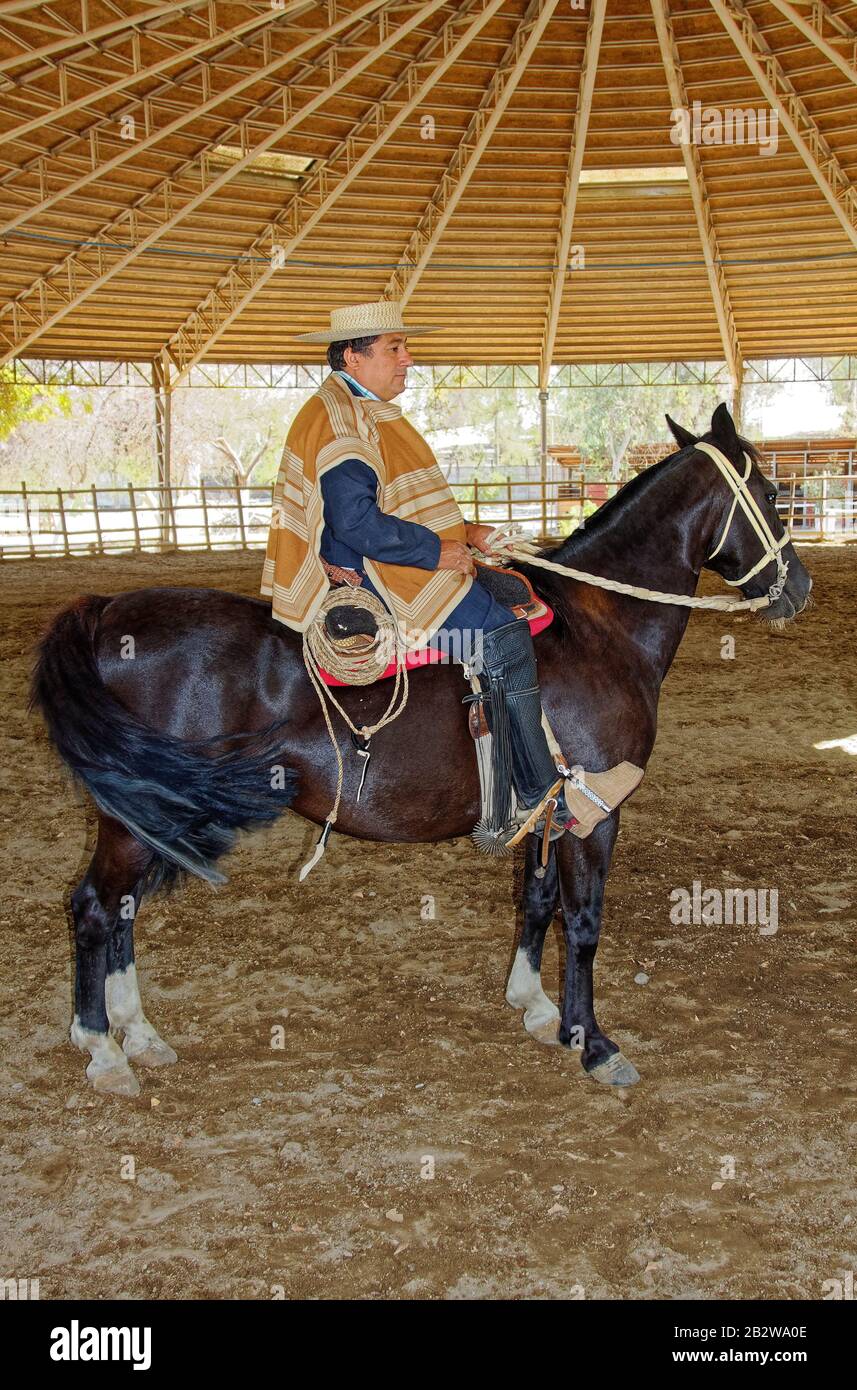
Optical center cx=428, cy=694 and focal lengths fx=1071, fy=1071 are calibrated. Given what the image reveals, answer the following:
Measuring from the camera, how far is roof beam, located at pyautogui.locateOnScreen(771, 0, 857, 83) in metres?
11.8

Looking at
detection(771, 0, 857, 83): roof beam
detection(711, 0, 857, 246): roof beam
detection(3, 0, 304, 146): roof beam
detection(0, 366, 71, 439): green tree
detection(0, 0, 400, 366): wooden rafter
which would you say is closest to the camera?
detection(3, 0, 304, 146): roof beam

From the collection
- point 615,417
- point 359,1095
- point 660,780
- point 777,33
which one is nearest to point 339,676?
point 359,1095

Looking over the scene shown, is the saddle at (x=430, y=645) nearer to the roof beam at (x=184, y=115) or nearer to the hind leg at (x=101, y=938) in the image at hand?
the hind leg at (x=101, y=938)

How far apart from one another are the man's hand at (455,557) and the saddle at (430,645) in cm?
18

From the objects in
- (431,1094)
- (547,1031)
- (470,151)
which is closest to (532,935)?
(547,1031)

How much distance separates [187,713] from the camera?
324 cm

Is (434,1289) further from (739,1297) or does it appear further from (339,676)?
(339,676)

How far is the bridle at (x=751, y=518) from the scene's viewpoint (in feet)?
11.5

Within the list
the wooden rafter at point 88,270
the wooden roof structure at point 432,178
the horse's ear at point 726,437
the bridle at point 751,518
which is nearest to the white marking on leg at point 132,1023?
the bridle at point 751,518

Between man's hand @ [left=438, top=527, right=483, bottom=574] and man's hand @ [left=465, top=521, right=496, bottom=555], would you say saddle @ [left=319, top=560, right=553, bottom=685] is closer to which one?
man's hand @ [left=465, top=521, right=496, bottom=555]

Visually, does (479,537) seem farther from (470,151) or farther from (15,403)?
(15,403)

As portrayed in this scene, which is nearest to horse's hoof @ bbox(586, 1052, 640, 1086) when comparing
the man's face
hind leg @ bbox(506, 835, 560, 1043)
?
hind leg @ bbox(506, 835, 560, 1043)

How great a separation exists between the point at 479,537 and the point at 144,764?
50.4 inches

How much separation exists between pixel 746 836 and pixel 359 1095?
3043mm
